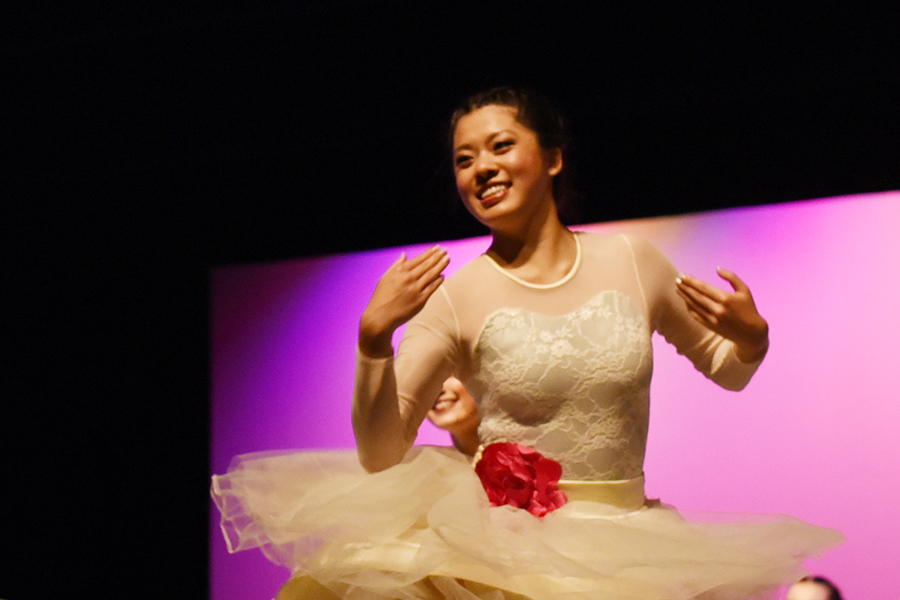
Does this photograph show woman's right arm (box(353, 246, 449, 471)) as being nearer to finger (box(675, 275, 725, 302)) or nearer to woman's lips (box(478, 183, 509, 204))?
woman's lips (box(478, 183, 509, 204))

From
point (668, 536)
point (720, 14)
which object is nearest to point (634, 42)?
point (720, 14)

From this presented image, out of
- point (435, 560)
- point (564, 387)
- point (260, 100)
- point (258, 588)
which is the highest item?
point (260, 100)

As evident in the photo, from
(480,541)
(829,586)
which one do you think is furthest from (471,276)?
(829,586)

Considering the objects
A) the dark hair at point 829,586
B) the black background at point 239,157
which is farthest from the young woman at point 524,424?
the dark hair at point 829,586

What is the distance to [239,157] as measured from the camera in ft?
8.62

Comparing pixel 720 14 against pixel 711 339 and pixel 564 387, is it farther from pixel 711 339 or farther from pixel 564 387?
pixel 564 387

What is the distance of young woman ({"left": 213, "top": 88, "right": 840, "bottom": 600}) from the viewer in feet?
3.56

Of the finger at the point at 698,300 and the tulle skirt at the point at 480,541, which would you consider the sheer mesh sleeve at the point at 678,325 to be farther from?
the tulle skirt at the point at 480,541

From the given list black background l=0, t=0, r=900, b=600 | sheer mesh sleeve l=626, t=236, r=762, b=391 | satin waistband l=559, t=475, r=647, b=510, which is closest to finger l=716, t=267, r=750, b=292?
sheer mesh sleeve l=626, t=236, r=762, b=391

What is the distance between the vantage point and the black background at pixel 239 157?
2.20 metres

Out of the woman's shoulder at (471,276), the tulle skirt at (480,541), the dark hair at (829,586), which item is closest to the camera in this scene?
the tulle skirt at (480,541)

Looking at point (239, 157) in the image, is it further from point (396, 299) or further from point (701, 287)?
point (701, 287)

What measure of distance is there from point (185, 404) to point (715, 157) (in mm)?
1935

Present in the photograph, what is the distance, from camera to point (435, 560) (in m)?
1.07
